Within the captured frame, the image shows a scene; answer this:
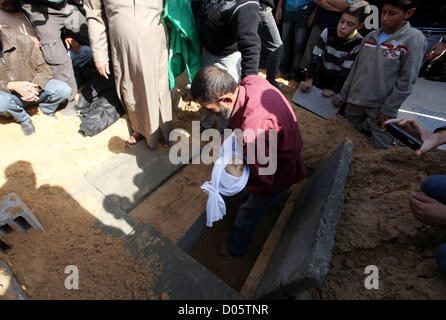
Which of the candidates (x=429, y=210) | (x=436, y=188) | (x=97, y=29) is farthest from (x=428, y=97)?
(x=97, y=29)

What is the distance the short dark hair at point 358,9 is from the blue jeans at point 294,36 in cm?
123

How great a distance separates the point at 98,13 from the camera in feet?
7.11

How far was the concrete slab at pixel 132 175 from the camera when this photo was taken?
240 centimetres

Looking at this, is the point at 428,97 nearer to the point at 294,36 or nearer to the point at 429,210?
the point at 294,36

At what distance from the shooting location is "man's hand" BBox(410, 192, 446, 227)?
50.7 inches

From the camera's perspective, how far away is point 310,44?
13.1ft

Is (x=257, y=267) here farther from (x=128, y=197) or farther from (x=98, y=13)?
(x=98, y=13)

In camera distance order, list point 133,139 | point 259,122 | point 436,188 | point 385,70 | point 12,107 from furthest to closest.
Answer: point 133,139 → point 12,107 → point 385,70 → point 436,188 → point 259,122

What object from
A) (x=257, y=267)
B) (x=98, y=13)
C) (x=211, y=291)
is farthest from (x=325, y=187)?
(x=98, y=13)

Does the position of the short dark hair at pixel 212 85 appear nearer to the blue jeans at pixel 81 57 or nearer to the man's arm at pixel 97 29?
the man's arm at pixel 97 29

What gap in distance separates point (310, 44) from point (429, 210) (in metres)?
3.61

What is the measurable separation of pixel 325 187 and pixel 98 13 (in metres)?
2.66

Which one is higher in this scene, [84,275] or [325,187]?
[325,187]
